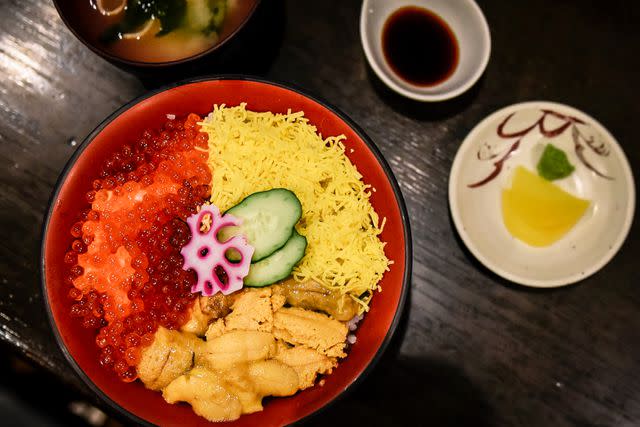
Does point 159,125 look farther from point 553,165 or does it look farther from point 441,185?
point 553,165

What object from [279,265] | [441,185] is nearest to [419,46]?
[441,185]

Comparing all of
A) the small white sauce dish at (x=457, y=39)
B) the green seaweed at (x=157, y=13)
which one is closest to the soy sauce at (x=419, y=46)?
the small white sauce dish at (x=457, y=39)

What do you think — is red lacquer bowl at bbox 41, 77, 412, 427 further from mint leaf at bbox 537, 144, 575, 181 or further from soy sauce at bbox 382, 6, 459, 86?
mint leaf at bbox 537, 144, 575, 181

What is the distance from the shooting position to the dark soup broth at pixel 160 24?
257cm

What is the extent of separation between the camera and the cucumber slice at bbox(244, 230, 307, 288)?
2250mm

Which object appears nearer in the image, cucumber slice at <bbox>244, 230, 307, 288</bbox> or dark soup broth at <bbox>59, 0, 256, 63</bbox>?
cucumber slice at <bbox>244, 230, 307, 288</bbox>

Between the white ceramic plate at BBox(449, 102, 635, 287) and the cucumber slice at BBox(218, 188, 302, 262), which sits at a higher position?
the cucumber slice at BBox(218, 188, 302, 262)

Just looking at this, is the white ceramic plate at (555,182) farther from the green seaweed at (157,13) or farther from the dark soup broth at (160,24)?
the green seaweed at (157,13)

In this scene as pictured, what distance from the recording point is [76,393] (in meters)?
2.65

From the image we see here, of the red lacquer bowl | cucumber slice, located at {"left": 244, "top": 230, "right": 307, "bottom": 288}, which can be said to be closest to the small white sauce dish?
the red lacquer bowl

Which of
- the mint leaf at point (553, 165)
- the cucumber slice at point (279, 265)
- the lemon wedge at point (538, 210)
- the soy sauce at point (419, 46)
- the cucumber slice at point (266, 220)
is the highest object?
the soy sauce at point (419, 46)

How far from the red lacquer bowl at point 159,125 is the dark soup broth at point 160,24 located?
31 centimetres

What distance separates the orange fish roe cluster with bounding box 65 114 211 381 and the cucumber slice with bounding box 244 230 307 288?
28 centimetres

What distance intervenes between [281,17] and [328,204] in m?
1.20
